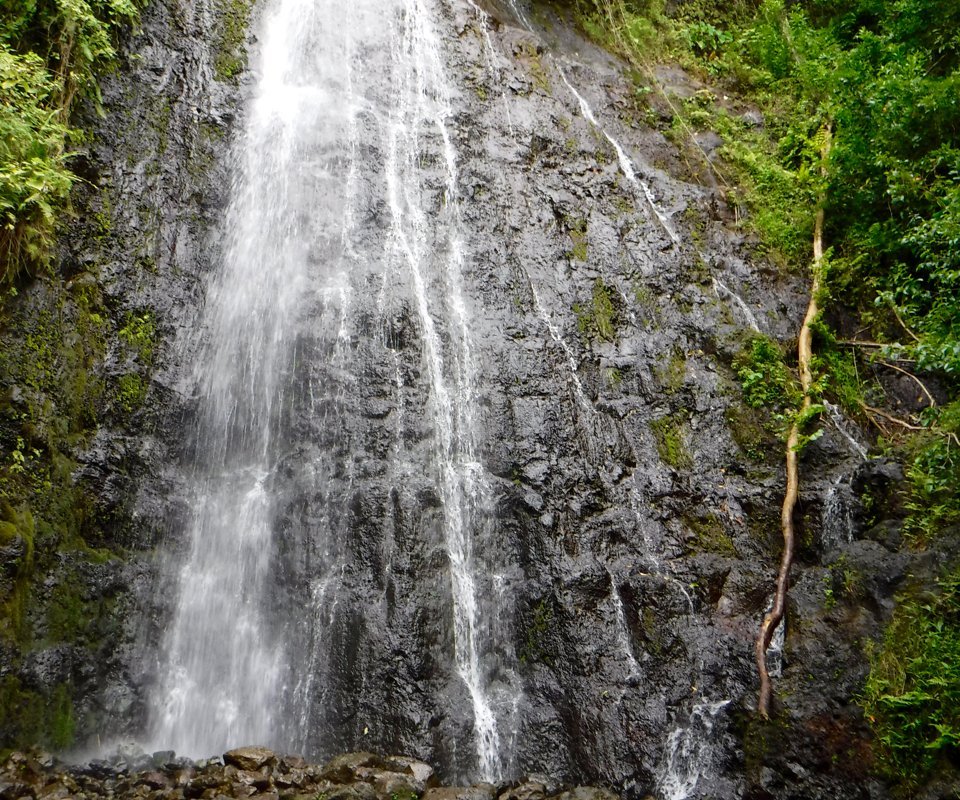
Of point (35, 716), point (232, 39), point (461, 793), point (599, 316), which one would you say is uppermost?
point (232, 39)

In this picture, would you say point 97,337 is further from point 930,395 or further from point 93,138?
point 930,395

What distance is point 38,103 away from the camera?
7.08 m

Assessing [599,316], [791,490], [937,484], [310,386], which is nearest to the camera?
[937,484]

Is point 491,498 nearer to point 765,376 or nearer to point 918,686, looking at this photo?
point 765,376

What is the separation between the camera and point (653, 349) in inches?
327

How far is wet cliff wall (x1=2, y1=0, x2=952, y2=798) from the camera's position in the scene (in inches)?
231

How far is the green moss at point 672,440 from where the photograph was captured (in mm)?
7516

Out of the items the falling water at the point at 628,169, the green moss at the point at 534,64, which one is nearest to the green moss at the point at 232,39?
the green moss at the point at 534,64

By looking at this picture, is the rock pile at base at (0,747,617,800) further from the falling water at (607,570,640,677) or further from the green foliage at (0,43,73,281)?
the green foliage at (0,43,73,281)

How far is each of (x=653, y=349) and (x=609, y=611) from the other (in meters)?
3.37

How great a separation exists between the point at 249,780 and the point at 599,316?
6.23m

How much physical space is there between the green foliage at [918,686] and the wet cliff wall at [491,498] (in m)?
0.19

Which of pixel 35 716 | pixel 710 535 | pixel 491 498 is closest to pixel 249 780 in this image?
pixel 35 716

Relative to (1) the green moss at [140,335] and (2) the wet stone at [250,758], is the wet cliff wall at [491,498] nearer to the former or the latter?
(1) the green moss at [140,335]
